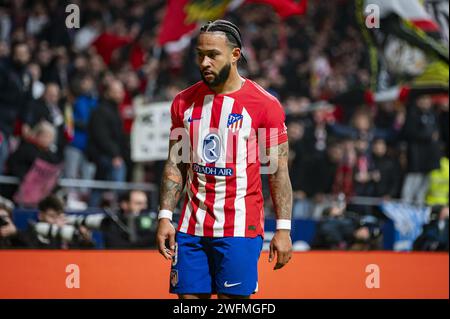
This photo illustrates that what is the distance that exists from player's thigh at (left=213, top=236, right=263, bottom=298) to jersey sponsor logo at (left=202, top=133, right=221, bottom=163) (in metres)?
0.44

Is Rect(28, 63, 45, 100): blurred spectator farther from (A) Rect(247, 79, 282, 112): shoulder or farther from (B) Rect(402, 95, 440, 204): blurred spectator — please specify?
(A) Rect(247, 79, 282, 112): shoulder

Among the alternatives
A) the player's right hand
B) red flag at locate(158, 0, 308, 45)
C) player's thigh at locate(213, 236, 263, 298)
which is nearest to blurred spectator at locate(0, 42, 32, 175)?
red flag at locate(158, 0, 308, 45)

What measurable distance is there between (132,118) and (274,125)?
29.3 ft

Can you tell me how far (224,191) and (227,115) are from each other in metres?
0.41

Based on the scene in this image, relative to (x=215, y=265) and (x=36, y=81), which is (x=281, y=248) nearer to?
(x=215, y=265)

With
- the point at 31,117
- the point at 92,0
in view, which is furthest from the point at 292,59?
the point at 31,117

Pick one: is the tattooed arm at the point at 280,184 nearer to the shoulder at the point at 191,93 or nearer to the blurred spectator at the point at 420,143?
the shoulder at the point at 191,93

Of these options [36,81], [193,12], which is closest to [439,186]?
[193,12]

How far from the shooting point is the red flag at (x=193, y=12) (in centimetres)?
1162

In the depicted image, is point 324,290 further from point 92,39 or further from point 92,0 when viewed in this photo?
point 92,0

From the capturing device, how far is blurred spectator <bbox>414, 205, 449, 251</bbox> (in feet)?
34.5

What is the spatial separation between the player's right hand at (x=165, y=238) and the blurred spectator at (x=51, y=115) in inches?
275

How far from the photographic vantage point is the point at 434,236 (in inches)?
417

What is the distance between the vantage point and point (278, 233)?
16.8 ft
